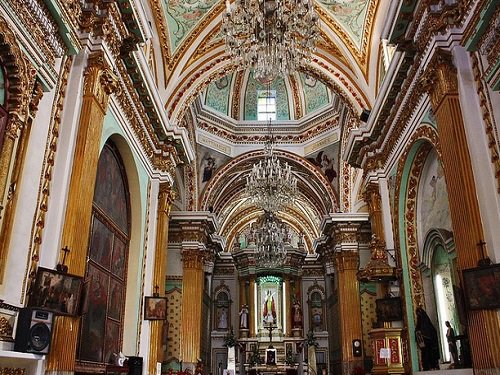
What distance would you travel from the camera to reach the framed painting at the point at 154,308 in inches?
378

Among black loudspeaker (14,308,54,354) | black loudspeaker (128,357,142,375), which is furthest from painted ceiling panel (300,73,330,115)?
black loudspeaker (14,308,54,354)

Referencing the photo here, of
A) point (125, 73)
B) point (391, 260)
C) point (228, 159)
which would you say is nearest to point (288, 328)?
point (228, 159)

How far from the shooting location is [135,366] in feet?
26.8

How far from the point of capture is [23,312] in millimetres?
5129

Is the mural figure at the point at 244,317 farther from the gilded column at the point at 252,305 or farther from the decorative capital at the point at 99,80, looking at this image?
the decorative capital at the point at 99,80

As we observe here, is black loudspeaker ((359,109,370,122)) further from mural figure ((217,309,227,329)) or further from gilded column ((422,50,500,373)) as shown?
mural figure ((217,309,227,329))

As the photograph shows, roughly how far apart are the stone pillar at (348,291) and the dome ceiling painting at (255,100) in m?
1.00

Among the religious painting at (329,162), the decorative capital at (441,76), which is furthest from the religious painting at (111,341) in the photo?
the religious painting at (329,162)

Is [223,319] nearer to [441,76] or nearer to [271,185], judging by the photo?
[271,185]

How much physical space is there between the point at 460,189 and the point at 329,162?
37.2 ft

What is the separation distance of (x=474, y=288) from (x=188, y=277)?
11.1 m

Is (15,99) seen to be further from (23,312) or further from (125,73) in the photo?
(125,73)

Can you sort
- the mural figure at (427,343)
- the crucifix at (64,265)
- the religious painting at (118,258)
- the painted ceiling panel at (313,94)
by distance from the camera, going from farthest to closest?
the painted ceiling panel at (313,94), the religious painting at (118,258), the mural figure at (427,343), the crucifix at (64,265)

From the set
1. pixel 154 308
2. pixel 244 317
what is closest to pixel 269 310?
pixel 244 317
